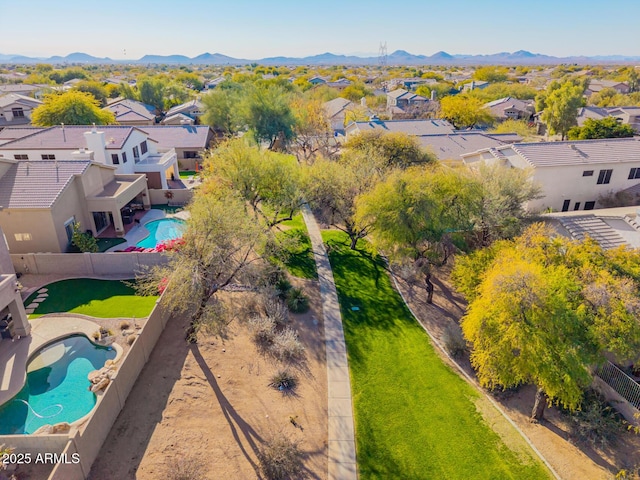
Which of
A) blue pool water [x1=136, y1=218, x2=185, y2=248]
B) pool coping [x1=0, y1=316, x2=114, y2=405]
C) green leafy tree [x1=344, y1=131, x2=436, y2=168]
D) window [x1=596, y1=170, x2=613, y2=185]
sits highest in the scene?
green leafy tree [x1=344, y1=131, x2=436, y2=168]

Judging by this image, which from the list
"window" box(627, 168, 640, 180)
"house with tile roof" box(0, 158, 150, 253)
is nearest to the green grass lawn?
"house with tile roof" box(0, 158, 150, 253)

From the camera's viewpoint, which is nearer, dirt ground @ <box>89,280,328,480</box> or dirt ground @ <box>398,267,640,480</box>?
dirt ground @ <box>89,280,328,480</box>

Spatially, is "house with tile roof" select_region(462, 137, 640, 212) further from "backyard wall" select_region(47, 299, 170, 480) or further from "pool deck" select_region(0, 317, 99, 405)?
"pool deck" select_region(0, 317, 99, 405)

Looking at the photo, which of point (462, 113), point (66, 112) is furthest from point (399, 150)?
point (66, 112)

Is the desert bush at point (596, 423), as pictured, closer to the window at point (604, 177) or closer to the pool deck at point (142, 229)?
the window at point (604, 177)

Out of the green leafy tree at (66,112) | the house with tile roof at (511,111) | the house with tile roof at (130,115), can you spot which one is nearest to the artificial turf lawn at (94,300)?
the green leafy tree at (66,112)

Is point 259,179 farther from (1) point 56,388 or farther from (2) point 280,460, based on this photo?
(2) point 280,460
